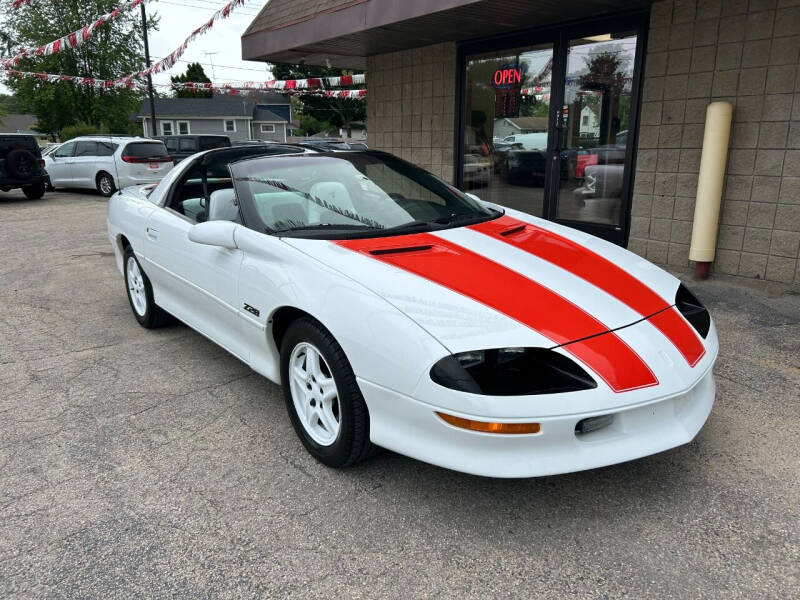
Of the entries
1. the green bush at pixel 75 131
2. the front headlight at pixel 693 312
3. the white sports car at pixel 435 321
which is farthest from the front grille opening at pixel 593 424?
the green bush at pixel 75 131

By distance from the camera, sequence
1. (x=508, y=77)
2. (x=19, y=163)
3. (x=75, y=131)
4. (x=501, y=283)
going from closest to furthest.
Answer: (x=501, y=283) → (x=508, y=77) → (x=19, y=163) → (x=75, y=131)

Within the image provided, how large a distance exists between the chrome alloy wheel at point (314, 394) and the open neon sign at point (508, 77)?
5807mm

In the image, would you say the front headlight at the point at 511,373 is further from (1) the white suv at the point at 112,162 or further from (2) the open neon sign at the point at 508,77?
(1) the white suv at the point at 112,162

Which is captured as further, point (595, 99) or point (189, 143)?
point (189, 143)

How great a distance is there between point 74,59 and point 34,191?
2263 centimetres

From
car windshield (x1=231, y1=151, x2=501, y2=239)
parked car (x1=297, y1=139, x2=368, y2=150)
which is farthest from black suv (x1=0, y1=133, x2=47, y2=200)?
car windshield (x1=231, y1=151, x2=501, y2=239)

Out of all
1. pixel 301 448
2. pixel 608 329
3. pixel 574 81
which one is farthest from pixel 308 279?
pixel 574 81

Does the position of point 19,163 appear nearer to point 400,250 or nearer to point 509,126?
point 509,126

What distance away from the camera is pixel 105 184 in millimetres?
14984

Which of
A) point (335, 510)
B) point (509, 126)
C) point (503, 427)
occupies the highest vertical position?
point (509, 126)

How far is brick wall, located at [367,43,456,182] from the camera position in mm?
8352

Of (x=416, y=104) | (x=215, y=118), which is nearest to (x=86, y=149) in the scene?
(x=416, y=104)

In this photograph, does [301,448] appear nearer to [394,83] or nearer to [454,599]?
[454,599]

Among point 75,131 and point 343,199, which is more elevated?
point 75,131
